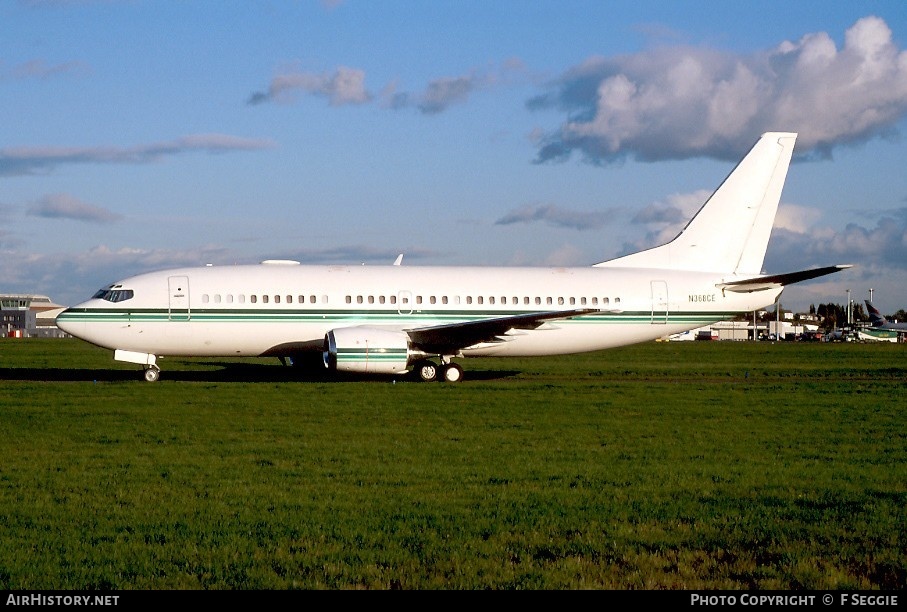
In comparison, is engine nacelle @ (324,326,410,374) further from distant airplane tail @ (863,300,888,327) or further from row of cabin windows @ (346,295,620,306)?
distant airplane tail @ (863,300,888,327)

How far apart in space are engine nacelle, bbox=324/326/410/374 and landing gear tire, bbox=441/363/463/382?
2330mm

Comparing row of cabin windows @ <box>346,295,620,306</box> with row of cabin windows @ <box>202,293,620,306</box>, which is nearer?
row of cabin windows @ <box>202,293,620,306</box>

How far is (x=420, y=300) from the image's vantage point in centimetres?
3133

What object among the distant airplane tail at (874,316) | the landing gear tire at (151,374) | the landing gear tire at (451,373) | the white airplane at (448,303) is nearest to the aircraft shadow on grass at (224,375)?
the landing gear tire at (151,374)

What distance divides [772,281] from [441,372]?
38.7 ft

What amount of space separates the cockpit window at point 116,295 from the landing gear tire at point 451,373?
34.6 ft

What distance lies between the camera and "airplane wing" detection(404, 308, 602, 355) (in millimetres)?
29422

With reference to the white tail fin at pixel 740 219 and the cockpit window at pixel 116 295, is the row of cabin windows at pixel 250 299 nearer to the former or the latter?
the cockpit window at pixel 116 295

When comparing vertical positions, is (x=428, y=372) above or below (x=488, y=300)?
below

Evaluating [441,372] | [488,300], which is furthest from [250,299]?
[488,300]

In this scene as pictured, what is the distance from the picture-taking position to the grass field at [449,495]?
300 inches

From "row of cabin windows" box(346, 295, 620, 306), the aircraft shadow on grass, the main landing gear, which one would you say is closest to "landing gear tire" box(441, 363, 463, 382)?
the main landing gear

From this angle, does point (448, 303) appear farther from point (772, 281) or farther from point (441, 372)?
point (772, 281)
